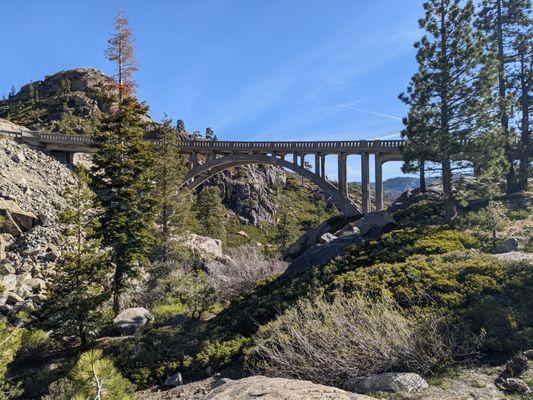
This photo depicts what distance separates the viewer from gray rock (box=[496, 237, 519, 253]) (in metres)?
12.4

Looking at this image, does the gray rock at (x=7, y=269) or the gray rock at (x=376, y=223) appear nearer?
the gray rock at (x=376, y=223)

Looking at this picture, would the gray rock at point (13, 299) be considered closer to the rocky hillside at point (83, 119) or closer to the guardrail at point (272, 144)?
the guardrail at point (272, 144)

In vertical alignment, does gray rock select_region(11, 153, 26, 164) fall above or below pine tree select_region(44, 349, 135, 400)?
above

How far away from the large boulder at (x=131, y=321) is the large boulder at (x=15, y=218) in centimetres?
1786

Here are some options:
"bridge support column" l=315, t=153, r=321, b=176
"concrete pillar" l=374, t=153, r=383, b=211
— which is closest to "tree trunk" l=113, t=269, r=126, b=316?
"concrete pillar" l=374, t=153, r=383, b=211

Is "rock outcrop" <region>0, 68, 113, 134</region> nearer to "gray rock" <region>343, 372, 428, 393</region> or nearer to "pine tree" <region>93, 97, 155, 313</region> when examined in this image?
"pine tree" <region>93, 97, 155, 313</region>

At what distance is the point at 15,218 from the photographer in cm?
2775

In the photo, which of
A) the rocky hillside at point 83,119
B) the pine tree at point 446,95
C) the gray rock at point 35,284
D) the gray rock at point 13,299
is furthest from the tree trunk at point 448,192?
the rocky hillside at point 83,119

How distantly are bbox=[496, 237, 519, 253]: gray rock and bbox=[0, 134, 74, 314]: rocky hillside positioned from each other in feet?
52.4

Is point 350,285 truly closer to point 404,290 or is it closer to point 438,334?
point 404,290

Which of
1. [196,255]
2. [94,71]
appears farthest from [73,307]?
[94,71]

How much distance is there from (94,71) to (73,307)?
10921cm

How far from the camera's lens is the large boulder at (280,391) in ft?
14.1

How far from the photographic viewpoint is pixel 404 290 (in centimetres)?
877
